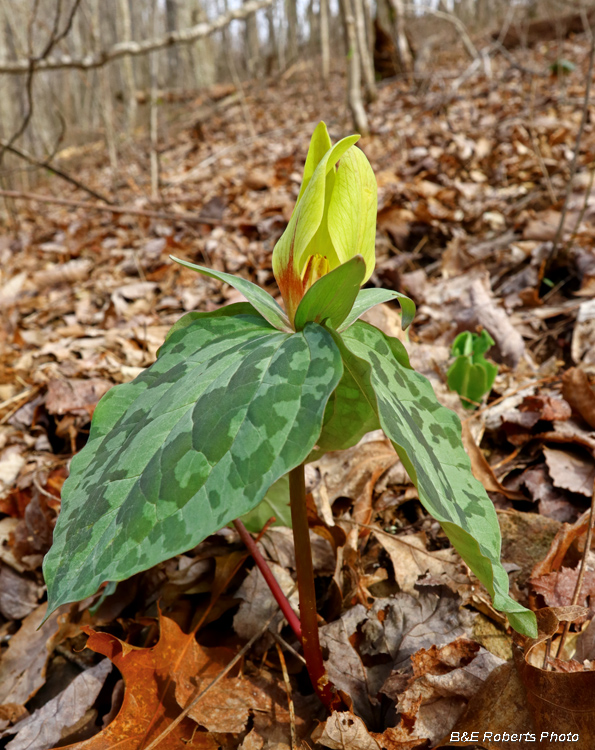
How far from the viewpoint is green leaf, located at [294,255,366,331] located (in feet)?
2.27

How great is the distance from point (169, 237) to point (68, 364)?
159cm

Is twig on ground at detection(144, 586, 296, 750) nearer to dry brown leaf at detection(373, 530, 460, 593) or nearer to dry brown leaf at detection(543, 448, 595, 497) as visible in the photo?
dry brown leaf at detection(373, 530, 460, 593)

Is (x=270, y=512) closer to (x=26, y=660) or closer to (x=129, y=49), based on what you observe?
(x=26, y=660)

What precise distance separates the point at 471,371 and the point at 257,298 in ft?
3.41

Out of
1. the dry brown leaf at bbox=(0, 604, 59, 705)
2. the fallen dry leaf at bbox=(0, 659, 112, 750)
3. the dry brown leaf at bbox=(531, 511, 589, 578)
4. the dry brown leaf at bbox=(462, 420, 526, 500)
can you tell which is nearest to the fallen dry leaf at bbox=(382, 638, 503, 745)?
the dry brown leaf at bbox=(531, 511, 589, 578)

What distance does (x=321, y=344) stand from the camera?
73cm

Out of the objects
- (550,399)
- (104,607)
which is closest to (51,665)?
(104,607)

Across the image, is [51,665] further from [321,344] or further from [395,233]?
[395,233]

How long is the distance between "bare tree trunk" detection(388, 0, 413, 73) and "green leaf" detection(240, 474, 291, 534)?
29.2ft

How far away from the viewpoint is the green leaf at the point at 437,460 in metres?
0.66

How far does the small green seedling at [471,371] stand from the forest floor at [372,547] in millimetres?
50

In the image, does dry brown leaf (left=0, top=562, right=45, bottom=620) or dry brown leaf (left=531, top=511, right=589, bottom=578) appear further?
dry brown leaf (left=0, top=562, right=45, bottom=620)

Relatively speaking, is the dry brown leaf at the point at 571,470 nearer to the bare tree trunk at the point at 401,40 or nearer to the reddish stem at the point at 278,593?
the reddish stem at the point at 278,593

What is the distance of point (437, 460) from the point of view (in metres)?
0.81
